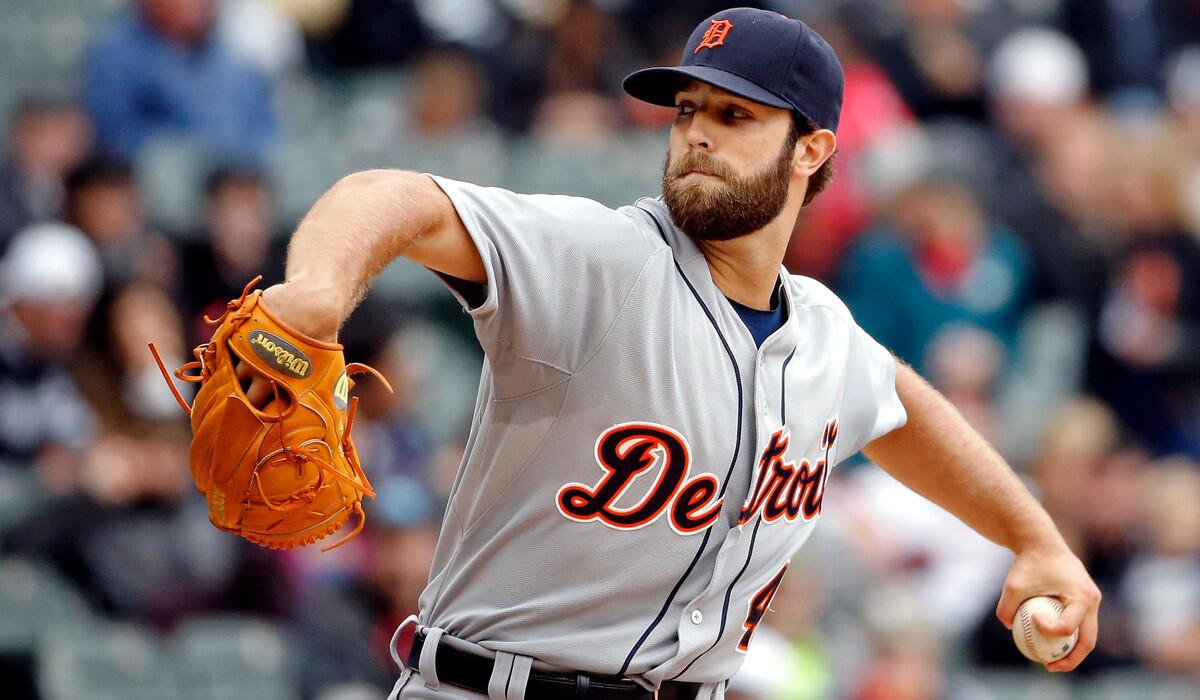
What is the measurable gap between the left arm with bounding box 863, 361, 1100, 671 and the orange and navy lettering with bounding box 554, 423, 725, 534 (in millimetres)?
845

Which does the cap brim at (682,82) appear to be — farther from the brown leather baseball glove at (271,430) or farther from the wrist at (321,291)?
the wrist at (321,291)

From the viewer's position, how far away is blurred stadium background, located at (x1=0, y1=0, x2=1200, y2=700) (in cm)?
606

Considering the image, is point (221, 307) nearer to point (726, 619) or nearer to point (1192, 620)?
point (726, 619)

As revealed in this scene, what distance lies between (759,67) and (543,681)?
4.17 ft

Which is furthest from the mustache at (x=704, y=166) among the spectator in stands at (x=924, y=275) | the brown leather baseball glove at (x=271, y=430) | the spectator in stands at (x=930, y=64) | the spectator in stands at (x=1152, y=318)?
the spectator in stands at (x=930, y=64)

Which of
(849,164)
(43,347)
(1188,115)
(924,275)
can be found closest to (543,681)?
(43,347)

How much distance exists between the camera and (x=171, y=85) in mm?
7867

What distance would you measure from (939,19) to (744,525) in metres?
7.52

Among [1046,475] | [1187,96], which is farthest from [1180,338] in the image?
[1187,96]

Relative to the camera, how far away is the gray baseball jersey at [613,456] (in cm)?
310

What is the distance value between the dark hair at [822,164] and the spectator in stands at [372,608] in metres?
2.81

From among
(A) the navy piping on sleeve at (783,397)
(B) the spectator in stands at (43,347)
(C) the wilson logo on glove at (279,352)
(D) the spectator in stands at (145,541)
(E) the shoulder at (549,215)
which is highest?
(E) the shoulder at (549,215)

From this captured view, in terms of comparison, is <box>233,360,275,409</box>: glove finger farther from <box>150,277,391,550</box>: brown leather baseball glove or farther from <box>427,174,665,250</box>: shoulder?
<box>427,174,665,250</box>: shoulder

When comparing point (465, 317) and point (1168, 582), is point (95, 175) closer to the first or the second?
point (465, 317)
